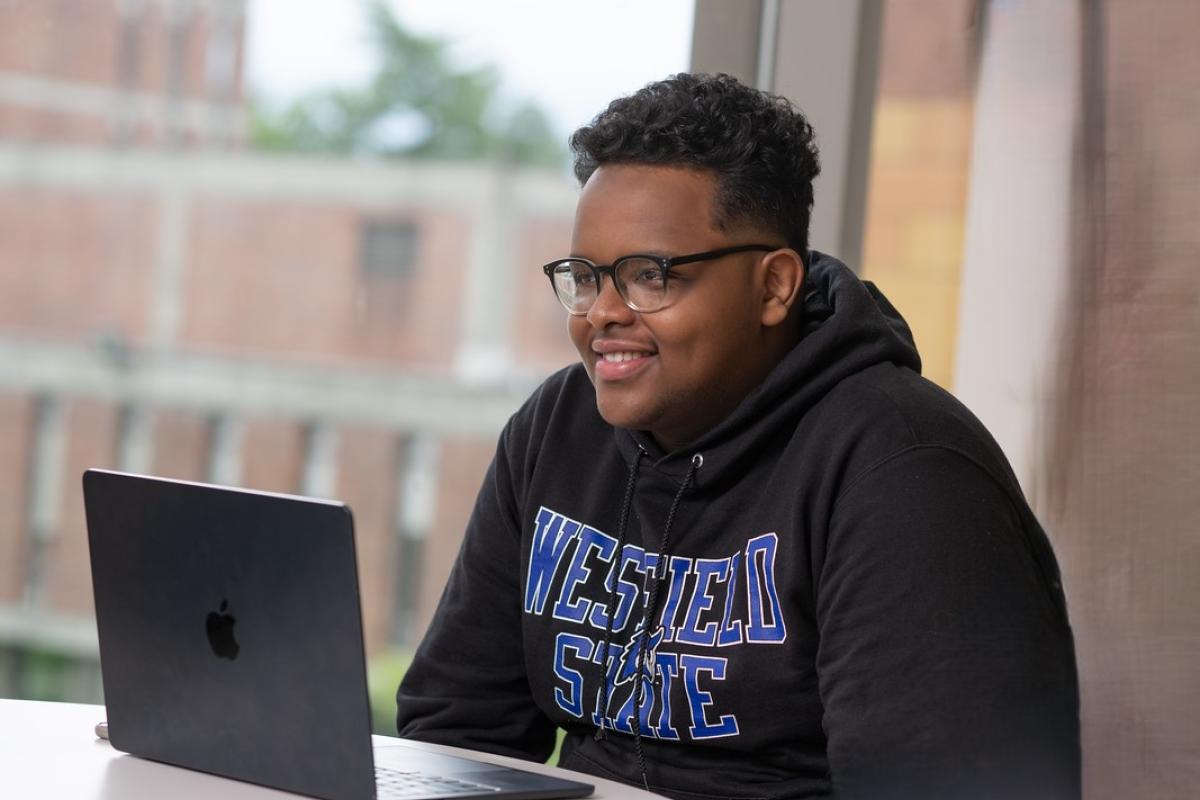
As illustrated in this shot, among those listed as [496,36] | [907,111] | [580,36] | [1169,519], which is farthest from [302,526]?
[496,36]

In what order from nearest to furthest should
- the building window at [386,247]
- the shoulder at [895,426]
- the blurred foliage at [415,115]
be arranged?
the shoulder at [895,426] → the blurred foliage at [415,115] → the building window at [386,247]

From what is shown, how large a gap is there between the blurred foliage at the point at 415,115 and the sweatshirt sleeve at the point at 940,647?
2.16 meters

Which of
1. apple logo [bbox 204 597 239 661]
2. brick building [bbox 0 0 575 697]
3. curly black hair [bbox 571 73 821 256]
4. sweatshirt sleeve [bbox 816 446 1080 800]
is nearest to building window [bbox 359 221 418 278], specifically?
brick building [bbox 0 0 575 697]

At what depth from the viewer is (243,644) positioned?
1.12 metres

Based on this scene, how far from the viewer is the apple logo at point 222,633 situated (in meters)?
1.13

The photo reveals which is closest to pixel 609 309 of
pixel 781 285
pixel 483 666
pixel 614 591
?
pixel 781 285

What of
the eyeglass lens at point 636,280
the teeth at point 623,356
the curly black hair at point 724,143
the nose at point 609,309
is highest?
the curly black hair at point 724,143

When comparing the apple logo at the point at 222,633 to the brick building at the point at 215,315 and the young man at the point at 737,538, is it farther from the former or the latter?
the brick building at the point at 215,315

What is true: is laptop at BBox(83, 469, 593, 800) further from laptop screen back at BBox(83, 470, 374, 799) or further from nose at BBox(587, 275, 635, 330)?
nose at BBox(587, 275, 635, 330)

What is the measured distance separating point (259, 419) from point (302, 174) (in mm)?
698

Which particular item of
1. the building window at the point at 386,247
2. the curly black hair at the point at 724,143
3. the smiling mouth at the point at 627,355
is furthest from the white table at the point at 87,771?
the building window at the point at 386,247

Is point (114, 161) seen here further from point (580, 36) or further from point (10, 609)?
point (580, 36)

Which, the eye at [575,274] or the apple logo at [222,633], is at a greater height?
the eye at [575,274]

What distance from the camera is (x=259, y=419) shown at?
4.01 metres
